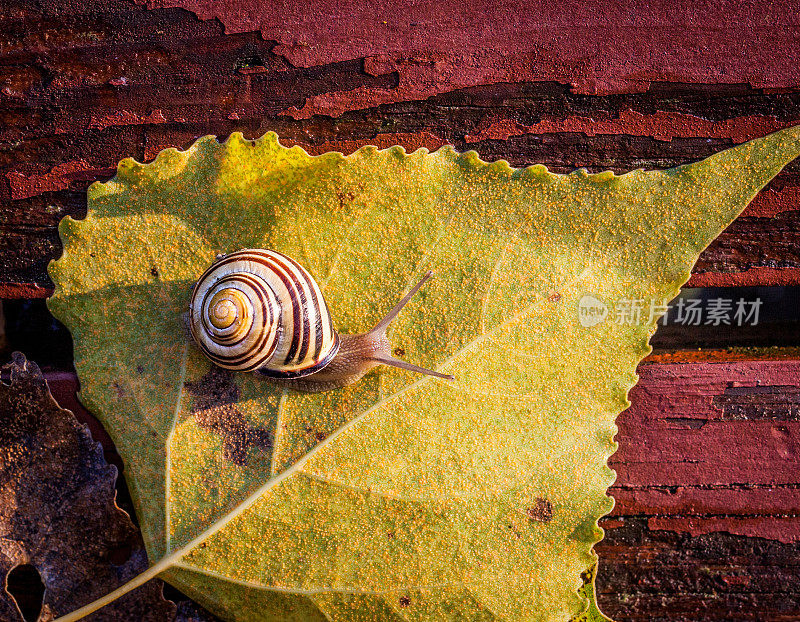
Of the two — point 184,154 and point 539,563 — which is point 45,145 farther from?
point 539,563

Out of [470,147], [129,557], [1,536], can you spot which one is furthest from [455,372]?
[1,536]

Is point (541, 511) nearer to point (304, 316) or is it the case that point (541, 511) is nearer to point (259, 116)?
point (304, 316)

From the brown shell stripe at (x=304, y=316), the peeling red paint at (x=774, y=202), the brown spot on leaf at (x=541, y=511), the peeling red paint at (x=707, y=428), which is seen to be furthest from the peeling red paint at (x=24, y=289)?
the peeling red paint at (x=774, y=202)

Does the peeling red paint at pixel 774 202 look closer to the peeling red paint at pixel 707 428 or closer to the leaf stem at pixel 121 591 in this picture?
the peeling red paint at pixel 707 428

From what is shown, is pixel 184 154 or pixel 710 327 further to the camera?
pixel 710 327

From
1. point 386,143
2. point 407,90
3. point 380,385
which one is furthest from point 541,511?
point 407,90
